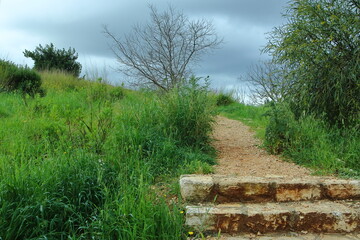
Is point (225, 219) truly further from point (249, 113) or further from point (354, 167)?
point (249, 113)

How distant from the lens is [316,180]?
4.13m

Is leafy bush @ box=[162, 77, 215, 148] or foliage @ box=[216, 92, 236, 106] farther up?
foliage @ box=[216, 92, 236, 106]

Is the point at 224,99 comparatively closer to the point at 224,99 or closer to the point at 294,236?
the point at 224,99

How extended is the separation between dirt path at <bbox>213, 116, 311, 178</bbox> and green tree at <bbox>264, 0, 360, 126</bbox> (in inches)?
52.2

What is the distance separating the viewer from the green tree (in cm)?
573

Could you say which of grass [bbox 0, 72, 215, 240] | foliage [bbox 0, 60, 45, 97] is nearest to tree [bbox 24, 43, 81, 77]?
foliage [bbox 0, 60, 45, 97]

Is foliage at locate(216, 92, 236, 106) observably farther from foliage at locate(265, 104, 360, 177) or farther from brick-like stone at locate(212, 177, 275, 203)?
brick-like stone at locate(212, 177, 275, 203)

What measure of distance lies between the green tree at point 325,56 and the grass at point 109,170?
1798 mm

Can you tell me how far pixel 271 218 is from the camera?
3.49 m

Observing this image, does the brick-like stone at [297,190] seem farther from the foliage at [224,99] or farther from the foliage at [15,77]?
the foliage at [224,99]

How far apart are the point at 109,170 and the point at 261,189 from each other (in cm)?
179

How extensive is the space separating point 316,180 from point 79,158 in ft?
9.44

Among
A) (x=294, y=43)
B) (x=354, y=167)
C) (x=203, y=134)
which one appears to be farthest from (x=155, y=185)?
(x=294, y=43)

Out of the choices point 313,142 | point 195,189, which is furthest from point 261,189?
point 313,142
